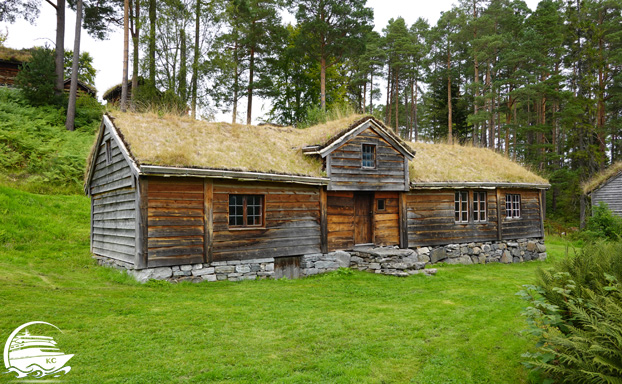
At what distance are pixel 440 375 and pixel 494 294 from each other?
6815 millimetres

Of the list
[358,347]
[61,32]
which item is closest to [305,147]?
[358,347]

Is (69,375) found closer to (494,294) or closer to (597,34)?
(494,294)

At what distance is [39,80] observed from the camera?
26.7m

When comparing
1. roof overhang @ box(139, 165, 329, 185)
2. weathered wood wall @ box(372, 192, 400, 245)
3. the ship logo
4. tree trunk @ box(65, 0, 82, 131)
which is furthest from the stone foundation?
tree trunk @ box(65, 0, 82, 131)

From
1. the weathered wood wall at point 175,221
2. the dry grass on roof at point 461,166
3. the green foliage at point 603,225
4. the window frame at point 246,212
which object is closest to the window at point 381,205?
the dry grass on roof at point 461,166

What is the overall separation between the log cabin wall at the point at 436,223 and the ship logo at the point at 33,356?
1358 cm

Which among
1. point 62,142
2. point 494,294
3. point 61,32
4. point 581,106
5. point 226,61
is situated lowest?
point 494,294

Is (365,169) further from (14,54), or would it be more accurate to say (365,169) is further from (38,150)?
(14,54)

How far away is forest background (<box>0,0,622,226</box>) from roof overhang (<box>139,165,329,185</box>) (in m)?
10.2

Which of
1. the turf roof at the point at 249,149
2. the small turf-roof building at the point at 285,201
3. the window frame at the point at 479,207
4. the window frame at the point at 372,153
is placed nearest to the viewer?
the small turf-roof building at the point at 285,201

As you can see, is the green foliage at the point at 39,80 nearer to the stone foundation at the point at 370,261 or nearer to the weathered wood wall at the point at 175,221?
the stone foundation at the point at 370,261

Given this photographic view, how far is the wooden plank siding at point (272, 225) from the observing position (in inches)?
487

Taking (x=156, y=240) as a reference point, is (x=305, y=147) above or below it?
above

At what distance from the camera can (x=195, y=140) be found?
42.7 feet
